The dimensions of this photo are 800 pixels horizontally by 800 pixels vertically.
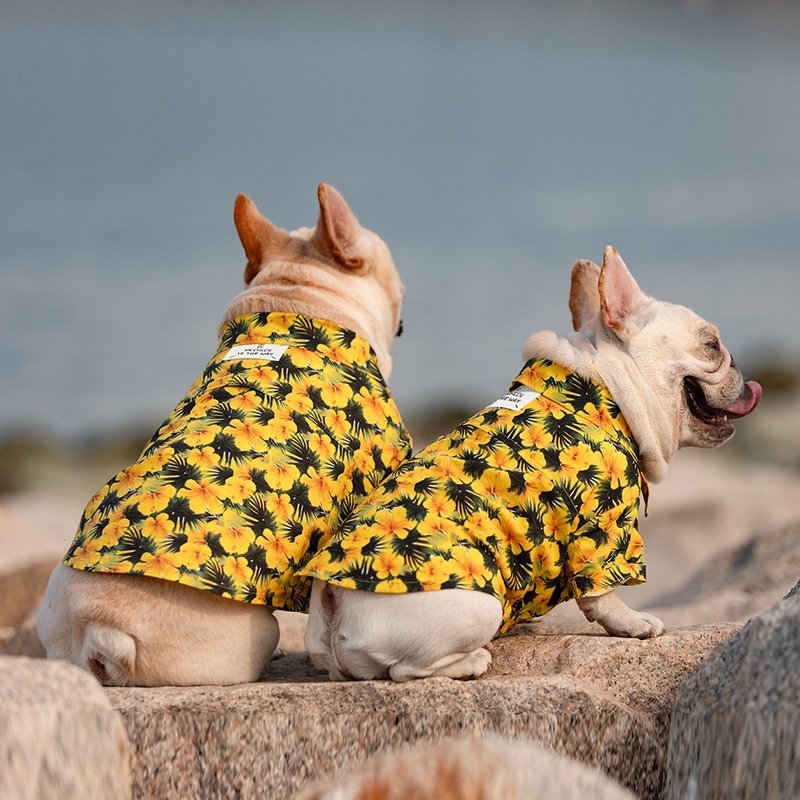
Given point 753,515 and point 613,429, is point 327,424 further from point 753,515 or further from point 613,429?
point 753,515

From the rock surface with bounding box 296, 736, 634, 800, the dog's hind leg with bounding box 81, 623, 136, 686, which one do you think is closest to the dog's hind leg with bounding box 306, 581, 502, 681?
the dog's hind leg with bounding box 81, 623, 136, 686

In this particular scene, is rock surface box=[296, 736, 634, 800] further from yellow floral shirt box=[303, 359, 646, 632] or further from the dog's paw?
the dog's paw

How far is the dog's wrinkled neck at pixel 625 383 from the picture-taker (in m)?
4.64

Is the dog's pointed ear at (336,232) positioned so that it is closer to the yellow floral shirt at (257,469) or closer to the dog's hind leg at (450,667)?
the yellow floral shirt at (257,469)

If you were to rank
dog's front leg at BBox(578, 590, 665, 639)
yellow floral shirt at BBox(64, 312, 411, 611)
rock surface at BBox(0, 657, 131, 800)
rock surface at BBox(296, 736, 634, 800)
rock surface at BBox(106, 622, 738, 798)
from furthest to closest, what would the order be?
1. dog's front leg at BBox(578, 590, 665, 639)
2. yellow floral shirt at BBox(64, 312, 411, 611)
3. rock surface at BBox(106, 622, 738, 798)
4. rock surface at BBox(0, 657, 131, 800)
5. rock surface at BBox(296, 736, 634, 800)

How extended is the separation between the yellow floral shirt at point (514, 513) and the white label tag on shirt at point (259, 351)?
70cm

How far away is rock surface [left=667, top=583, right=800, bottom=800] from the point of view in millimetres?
3057

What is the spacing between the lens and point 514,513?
4.32 m

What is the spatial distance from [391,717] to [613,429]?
1485mm

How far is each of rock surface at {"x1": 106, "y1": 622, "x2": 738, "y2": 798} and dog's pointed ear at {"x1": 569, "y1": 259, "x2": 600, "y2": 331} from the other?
1.60 m

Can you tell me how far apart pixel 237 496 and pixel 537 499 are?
1.10 meters

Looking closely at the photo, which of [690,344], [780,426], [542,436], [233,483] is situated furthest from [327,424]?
[780,426]

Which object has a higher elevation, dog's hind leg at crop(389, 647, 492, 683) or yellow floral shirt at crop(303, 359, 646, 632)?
yellow floral shirt at crop(303, 359, 646, 632)

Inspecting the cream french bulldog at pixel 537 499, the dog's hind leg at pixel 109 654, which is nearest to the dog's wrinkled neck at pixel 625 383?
the cream french bulldog at pixel 537 499
